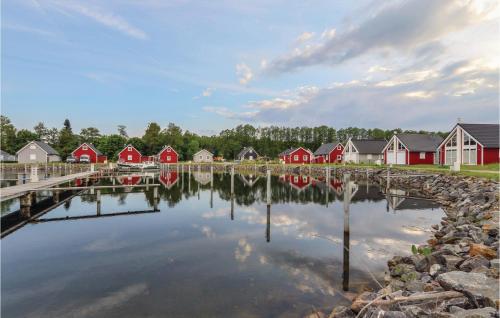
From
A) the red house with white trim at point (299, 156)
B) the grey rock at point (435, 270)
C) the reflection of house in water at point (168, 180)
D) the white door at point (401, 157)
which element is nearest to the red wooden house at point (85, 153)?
the reflection of house in water at point (168, 180)

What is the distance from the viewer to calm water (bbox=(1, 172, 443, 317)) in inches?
291

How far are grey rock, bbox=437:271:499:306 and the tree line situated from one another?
49033mm

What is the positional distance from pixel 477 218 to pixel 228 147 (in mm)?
90659

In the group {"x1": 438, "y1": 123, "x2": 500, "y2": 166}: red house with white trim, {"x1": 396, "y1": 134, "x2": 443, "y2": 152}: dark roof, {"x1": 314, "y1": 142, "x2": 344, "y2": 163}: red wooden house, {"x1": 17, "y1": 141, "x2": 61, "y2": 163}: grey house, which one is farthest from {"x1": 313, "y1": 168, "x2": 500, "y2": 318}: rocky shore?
{"x1": 17, "y1": 141, "x2": 61, "y2": 163}: grey house

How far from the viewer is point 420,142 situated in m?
46.7

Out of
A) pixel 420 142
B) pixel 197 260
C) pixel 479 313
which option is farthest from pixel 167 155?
pixel 479 313

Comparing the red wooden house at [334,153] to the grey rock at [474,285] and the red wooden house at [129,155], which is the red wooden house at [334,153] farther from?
the grey rock at [474,285]

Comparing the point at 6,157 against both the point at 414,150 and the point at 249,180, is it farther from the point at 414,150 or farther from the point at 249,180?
the point at 414,150

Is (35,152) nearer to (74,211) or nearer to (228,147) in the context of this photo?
(228,147)

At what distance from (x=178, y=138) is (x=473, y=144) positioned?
7330 centimetres

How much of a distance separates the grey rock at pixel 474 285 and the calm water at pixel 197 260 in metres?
2.44

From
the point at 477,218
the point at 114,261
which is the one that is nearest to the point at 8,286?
the point at 114,261

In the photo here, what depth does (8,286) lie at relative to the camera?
8.43m

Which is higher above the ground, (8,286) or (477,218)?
(477,218)
